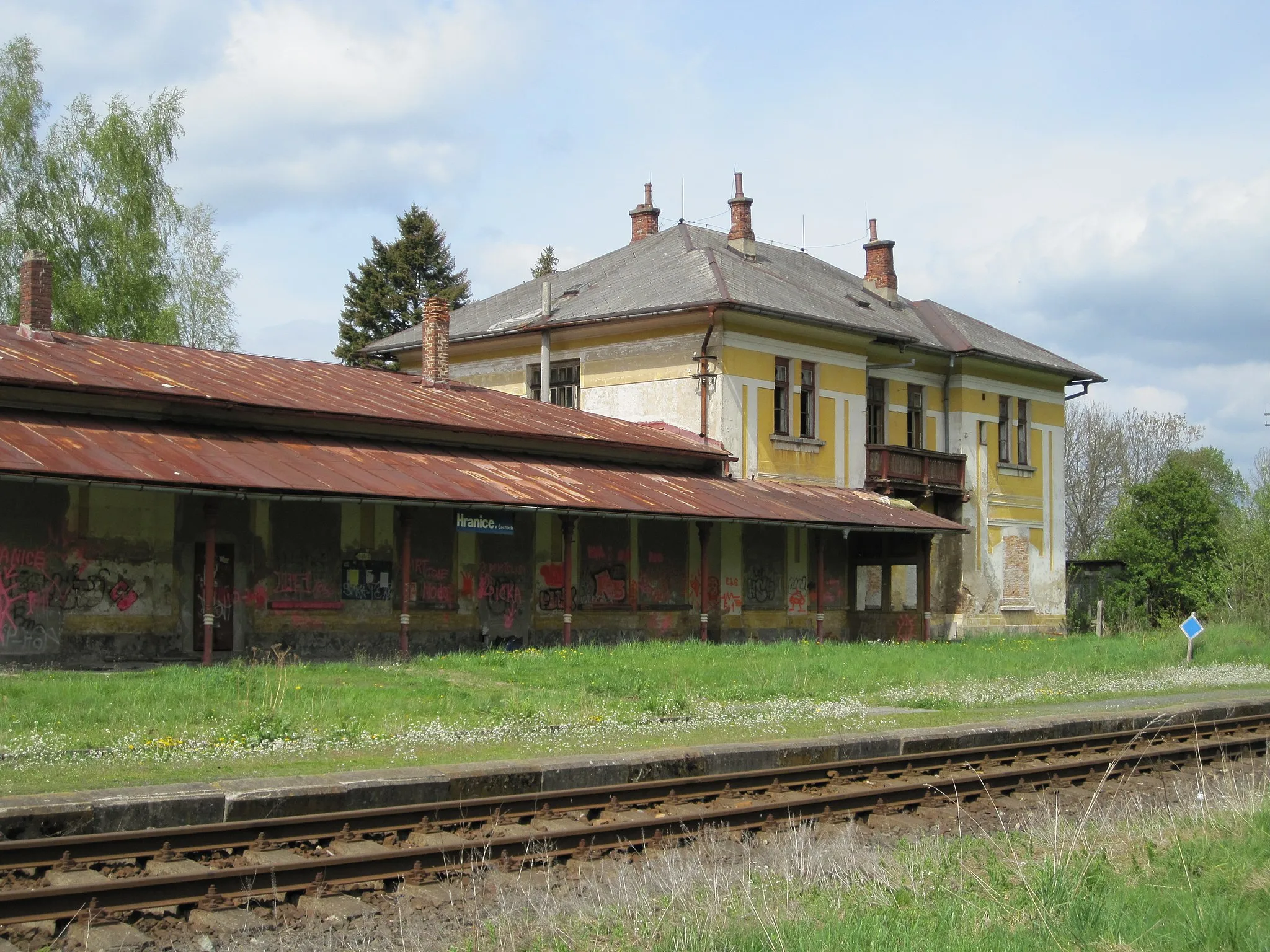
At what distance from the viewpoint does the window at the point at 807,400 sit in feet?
109

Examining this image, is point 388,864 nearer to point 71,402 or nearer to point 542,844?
point 542,844

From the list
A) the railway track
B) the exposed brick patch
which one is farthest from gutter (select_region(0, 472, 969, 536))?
the exposed brick patch

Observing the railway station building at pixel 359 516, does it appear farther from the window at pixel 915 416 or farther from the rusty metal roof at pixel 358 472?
the window at pixel 915 416

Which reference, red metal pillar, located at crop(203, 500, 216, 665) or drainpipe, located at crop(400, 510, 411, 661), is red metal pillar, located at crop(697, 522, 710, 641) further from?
red metal pillar, located at crop(203, 500, 216, 665)

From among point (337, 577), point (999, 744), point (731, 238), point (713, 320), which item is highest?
point (731, 238)

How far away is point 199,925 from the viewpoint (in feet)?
23.6

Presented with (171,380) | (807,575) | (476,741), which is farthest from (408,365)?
(476,741)

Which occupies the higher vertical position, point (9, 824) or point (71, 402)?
point (71, 402)

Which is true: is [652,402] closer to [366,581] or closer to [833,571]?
[833,571]

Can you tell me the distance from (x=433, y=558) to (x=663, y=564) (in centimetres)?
567

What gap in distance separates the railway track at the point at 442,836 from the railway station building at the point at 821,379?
1883 cm

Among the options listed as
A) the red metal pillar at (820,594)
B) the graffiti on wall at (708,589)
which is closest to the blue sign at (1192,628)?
the red metal pillar at (820,594)

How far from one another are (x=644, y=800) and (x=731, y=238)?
29.3 m

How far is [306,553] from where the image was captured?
21953 millimetres
